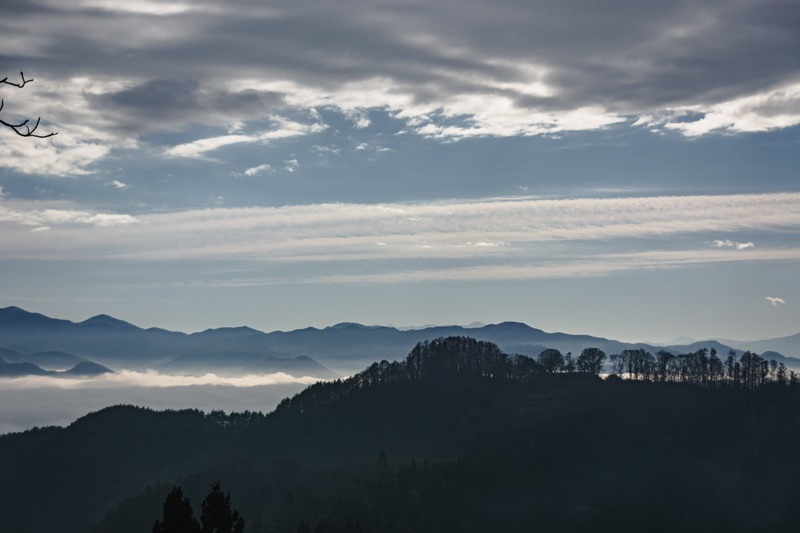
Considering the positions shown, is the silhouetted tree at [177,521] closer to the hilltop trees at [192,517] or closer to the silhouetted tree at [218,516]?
the hilltop trees at [192,517]

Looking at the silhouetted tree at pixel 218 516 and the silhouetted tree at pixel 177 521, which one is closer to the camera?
the silhouetted tree at pixel 177 521

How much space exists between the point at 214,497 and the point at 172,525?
22.5 ft

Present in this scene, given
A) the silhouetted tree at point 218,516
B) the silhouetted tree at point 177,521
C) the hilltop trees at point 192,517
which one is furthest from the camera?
the silhouetted tree at point 218,516

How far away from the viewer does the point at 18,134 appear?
27.2 metres

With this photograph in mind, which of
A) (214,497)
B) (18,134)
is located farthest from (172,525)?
→ (18,134)

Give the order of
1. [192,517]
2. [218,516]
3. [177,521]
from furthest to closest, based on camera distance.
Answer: [218,516] → [192,517] → [177,521]

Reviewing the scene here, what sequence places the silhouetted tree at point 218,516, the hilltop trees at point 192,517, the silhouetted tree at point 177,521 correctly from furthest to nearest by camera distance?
1. the silhouetted tree at point 218,516
2. the hilltop trees at point 192,517
3. the silhouetted tree at point 177,521

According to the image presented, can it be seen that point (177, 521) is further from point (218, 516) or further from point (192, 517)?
point (218, 516)

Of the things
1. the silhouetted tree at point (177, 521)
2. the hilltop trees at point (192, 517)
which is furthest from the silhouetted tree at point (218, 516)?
the silhouetted tree at point (177, 521)

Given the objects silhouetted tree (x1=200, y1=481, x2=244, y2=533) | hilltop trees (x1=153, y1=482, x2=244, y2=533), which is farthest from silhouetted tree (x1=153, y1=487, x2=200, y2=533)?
silhouetted tree (x1=200, y1=481, x2=244, y2=533)

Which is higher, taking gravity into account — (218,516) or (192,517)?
(192,517)

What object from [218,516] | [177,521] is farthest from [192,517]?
[218,516]

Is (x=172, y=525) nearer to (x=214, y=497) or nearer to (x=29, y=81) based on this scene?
(x=214, y=497)

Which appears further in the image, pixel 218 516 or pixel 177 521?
pixel 218 516
